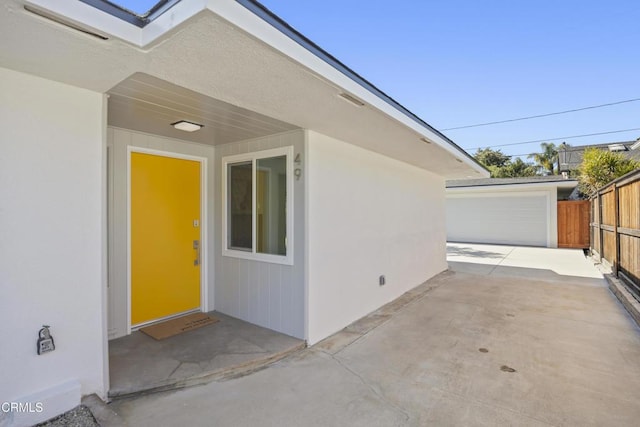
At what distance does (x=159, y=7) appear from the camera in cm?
167

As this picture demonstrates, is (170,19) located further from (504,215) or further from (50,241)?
(504,215)

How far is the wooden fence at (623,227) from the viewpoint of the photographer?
5.28 m

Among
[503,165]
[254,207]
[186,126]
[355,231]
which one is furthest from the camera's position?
[503,165]

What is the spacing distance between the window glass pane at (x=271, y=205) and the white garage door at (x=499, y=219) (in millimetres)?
12909

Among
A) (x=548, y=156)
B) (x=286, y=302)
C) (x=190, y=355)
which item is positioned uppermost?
(x=548, y=156)

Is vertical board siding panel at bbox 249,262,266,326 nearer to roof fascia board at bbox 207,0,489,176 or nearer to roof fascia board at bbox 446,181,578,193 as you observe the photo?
roof fascia board at bbox 207,0,489,176

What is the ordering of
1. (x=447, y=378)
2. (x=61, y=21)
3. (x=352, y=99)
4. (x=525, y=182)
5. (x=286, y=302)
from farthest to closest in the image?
(x=525, y=182), (x=286, y=302), (x=447, y=378), (x=352, y=99), (x=61, y=21)

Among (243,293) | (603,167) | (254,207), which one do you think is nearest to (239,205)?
(254,207)

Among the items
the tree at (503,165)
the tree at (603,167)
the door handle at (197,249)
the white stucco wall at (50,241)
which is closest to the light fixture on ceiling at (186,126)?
the white stucco wall at (50,241)

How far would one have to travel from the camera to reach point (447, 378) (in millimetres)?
3029

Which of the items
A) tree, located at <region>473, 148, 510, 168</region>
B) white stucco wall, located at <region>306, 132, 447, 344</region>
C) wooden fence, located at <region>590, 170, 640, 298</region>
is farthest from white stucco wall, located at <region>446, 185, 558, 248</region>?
tree, located at <region>473, 148, 510, 168</region>

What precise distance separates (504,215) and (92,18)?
15490mm

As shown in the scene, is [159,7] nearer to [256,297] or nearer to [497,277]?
[256,297]

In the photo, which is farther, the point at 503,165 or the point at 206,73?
the point at 503,165
